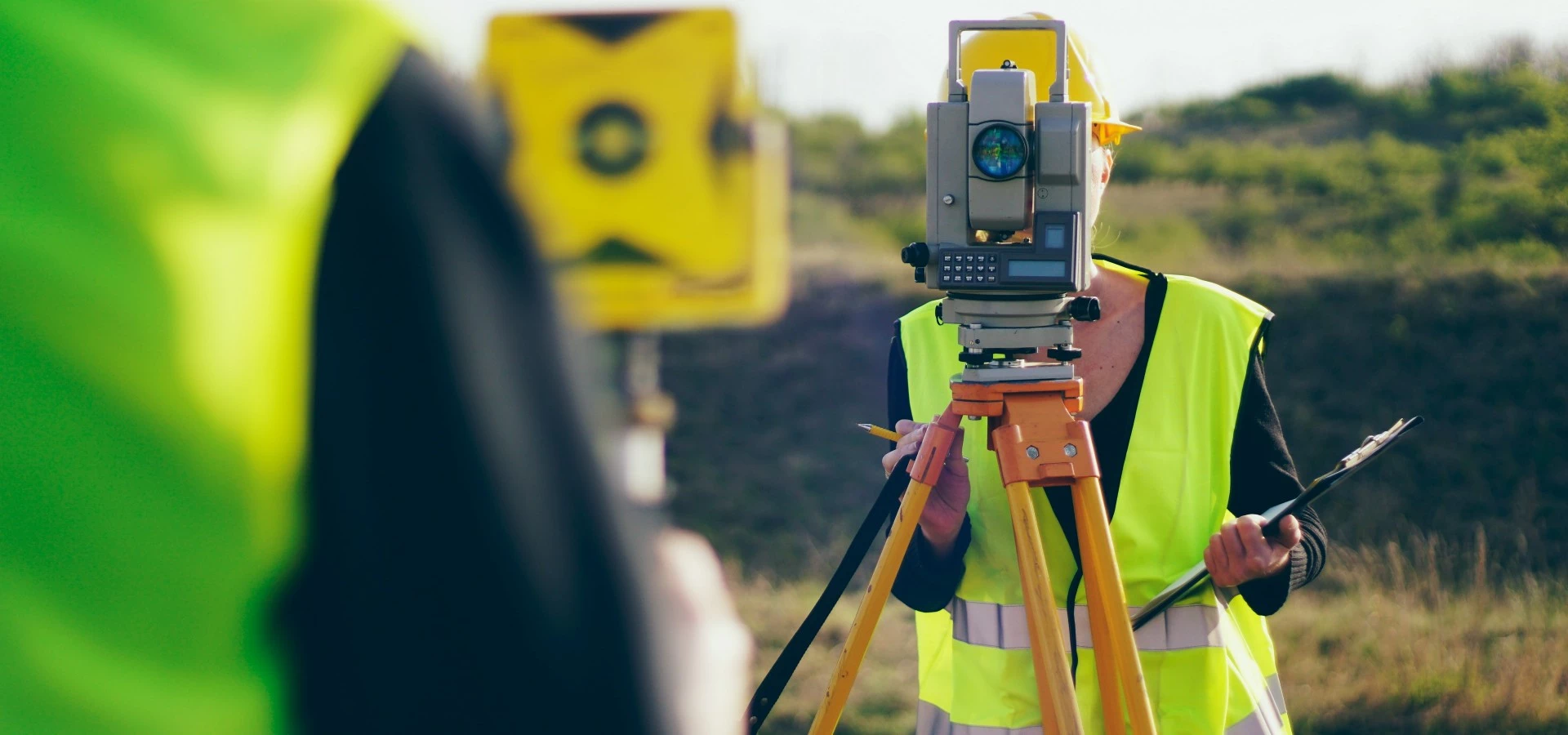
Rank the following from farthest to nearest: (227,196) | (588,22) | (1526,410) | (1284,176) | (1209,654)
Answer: (1284,176) < (1526,410) < (588,22) < (1209,654) < (227,196)

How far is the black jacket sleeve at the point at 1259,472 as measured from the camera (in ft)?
7.41

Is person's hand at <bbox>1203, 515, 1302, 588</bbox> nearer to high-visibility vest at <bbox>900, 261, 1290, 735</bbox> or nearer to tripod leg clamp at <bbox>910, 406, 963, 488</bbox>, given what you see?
high-visibility vest at <bbox>900, 261, 1290, 735</bbox>

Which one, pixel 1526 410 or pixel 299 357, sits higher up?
pixel 299 357

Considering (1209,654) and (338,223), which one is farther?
(1209,654)

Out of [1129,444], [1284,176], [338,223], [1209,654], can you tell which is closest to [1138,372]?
[1129,444]

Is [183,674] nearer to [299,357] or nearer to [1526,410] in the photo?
[299,357]

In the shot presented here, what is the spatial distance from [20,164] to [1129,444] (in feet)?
6.21

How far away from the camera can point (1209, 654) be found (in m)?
2.18

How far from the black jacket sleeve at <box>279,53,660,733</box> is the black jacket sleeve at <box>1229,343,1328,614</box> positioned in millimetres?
1850

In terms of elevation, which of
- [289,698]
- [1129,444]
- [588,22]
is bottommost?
[1129,444]

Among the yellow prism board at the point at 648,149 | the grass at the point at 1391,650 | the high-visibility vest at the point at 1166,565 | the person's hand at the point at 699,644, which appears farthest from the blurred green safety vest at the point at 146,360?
the grass at the point at 1391,650

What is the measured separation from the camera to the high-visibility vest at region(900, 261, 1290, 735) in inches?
86.0

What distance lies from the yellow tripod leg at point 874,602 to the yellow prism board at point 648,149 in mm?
1031

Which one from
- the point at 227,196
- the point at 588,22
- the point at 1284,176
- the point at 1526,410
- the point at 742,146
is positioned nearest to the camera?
the point at 227,196
